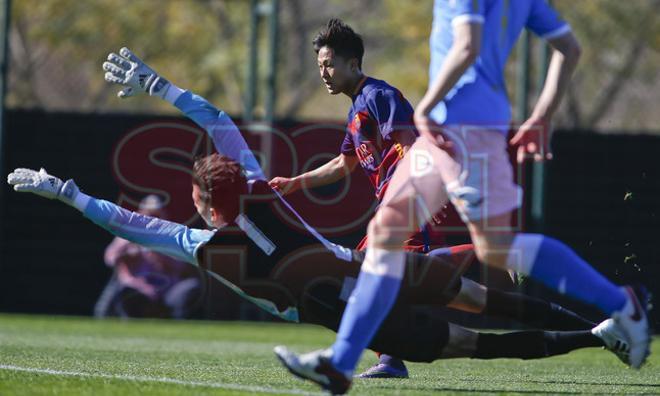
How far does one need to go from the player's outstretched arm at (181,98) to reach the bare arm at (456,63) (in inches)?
51.2

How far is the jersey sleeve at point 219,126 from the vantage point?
557 centimetres

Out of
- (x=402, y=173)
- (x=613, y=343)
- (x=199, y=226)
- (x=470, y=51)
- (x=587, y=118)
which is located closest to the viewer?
(x=470, y=51)

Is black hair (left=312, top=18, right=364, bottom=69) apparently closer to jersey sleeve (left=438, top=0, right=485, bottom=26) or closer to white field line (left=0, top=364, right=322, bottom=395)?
jersey sleeve (left=438, top=0, right=485, bottom=26)

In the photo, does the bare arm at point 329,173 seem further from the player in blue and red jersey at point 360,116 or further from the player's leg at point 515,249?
the player's leg at point 515,249

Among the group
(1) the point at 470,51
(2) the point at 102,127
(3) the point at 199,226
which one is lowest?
(3) the point at 199,226

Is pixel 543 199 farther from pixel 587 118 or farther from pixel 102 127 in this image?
pixel 102 127

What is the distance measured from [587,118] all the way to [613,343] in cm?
833

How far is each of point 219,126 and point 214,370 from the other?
141cm

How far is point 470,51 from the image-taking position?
14.3 feet

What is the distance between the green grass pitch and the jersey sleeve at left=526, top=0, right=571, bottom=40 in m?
1.60

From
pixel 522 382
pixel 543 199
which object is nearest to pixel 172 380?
pixel 522 382

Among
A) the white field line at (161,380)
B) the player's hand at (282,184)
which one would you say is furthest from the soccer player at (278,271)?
the white field line at (161,380)

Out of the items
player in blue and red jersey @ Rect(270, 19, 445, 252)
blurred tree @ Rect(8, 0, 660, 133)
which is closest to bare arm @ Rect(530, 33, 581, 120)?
player in blue and red jersey @ Rect(270, 19, 445, 252)

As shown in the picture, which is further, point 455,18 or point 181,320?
point 181,320
